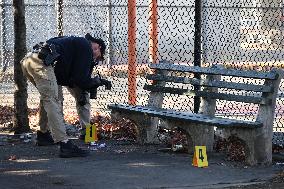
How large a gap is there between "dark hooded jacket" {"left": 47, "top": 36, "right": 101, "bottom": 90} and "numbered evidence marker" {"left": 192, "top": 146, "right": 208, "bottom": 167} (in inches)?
60.9

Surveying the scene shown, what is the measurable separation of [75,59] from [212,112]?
1678 millimetres

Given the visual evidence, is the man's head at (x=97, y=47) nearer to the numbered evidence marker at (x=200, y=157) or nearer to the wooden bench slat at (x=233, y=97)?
the wooden bench slat at (x=233, y=97)

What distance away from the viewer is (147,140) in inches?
351

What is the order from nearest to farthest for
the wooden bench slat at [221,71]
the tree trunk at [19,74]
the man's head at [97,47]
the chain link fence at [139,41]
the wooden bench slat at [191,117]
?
the wooden bench slat at [191,117]
the wooden bench slat at [221,71]
the man's head at [97,47]
the tree trunk at [19,74]
the chain link fence at [139,41]

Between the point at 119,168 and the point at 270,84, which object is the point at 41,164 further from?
the point at 270,84

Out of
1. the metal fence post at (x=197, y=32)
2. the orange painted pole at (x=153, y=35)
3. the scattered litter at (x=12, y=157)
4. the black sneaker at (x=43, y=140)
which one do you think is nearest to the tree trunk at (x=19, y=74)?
the black sneaker at (x=43, y=140)

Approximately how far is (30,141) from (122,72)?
9992 mm

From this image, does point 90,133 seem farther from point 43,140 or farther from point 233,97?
point 233,97

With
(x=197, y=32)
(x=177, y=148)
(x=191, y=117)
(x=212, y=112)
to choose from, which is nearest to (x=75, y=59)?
(x=191, y=117)

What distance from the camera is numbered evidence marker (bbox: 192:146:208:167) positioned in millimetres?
7418

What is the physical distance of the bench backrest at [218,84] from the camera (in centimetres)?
743

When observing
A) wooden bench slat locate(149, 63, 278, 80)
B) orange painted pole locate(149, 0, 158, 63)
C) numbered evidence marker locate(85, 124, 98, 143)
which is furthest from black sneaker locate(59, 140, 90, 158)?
orange painted pole locate(149, 0, 158, 63)

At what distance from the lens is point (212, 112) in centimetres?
831

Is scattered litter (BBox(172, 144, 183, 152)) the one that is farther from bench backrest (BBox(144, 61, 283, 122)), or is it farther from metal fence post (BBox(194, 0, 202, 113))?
metal fence post (BBox(194, 0, 202, 113))
